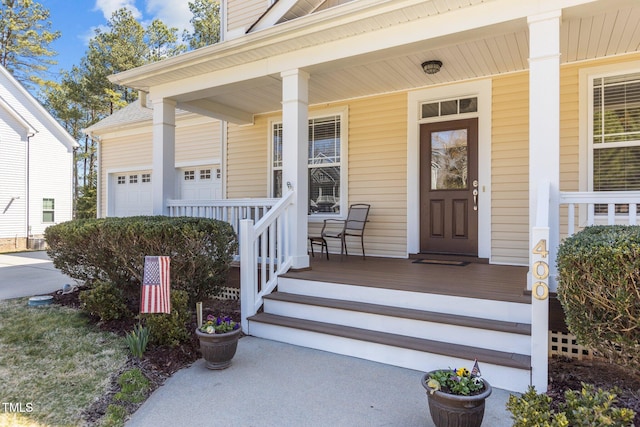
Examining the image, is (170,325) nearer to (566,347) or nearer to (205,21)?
(566,347)

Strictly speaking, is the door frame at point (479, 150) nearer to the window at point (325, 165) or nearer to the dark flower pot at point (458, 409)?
the window at point (325, 165)

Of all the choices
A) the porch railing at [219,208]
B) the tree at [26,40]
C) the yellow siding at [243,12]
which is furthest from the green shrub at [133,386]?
the tree at [26,40]

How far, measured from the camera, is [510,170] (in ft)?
16.8

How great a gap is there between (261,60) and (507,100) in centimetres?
313

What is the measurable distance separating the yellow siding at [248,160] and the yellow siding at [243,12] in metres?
1.54

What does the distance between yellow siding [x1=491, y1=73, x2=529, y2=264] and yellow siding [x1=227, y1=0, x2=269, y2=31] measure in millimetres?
3756

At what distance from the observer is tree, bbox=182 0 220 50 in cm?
1989

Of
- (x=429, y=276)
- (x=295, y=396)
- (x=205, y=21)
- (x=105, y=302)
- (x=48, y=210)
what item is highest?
(x=205, y=21)

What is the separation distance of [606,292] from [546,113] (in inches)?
66.2

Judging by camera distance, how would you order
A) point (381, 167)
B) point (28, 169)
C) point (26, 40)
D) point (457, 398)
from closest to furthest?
point (457, 398) < point (381, 167) < point (28, 169) < point (26, 40)

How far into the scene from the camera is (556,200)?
3.16 metres

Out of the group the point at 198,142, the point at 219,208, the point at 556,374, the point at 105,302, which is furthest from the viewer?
the point at 198,142

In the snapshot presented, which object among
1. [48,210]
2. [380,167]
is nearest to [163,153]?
[380,167]

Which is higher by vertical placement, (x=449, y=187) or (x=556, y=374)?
(x=449, y=187)
